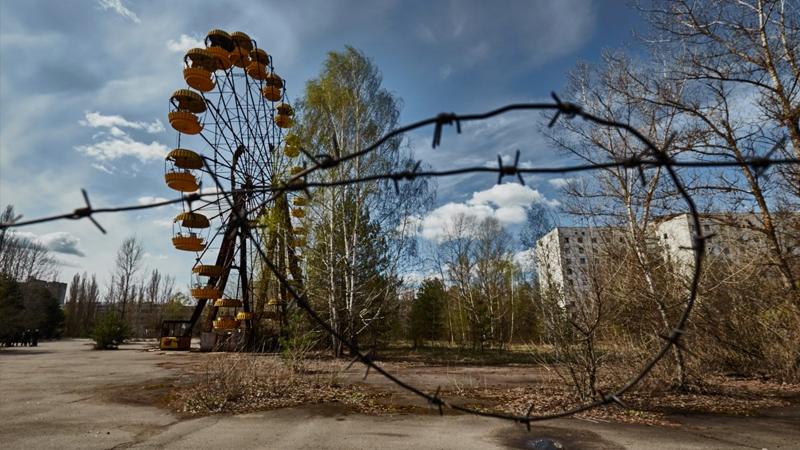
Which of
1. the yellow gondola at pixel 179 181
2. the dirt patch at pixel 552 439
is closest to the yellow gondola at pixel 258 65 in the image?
the yellow gondola at pixel 179 181

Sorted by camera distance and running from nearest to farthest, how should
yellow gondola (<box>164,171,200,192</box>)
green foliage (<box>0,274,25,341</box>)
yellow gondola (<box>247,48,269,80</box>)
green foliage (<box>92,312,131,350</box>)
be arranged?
1. yellow gondola (<box>164,171,200,192</box>)
2. yellow gondola (<box>247,48,269,80</box>)
3. green foliage (<box>92,312,131,350</box>)
4. green foliage (<box>0,274,25,341</box>)

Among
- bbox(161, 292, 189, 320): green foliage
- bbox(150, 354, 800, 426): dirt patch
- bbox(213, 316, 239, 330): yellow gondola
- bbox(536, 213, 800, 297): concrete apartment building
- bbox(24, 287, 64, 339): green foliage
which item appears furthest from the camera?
bbox(161, 292, 189, 320): green foliage

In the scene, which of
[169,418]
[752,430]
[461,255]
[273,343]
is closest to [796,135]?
[752,430]

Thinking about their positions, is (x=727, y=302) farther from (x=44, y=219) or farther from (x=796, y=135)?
(x=44, y=219)

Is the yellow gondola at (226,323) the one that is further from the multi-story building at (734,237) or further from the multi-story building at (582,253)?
the multi-story building at (734,237)

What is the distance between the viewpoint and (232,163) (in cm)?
1802

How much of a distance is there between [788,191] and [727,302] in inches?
110

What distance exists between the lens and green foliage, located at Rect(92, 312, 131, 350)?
71.2 ft

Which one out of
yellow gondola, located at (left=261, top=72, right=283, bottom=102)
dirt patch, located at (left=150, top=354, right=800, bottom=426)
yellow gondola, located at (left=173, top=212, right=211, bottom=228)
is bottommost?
dirt patch, located at (left=150, top=354, right=800, bottom=426)

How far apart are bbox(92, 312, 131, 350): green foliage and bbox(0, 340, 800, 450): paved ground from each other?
18219mm

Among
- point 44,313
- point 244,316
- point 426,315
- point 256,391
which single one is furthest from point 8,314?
point 256,391

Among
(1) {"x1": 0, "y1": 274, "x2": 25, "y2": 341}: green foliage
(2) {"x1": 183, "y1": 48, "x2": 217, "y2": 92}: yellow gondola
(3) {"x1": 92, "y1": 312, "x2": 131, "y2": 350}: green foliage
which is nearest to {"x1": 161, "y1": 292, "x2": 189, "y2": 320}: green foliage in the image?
(1) {"x1": 0, "y1": 274, "x2": 25, "y2": 341}: green foliage

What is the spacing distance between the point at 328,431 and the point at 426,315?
2348 cm

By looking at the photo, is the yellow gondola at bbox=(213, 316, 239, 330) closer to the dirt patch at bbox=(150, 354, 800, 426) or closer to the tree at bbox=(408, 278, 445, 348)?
the dirt patch at bbox=(150, 354, 800, 426)
